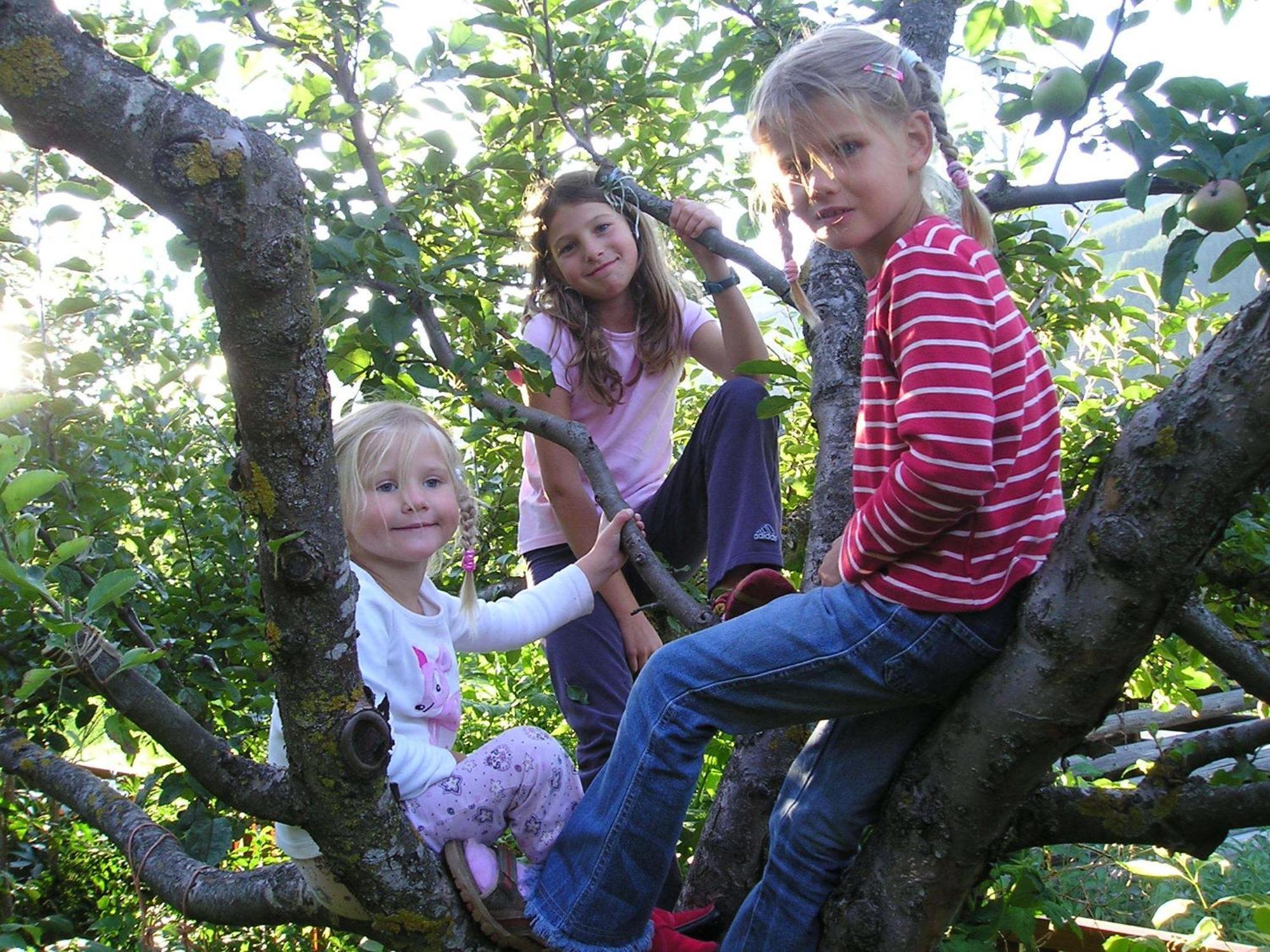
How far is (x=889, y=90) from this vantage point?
4.82ft

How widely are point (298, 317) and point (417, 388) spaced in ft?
3.57

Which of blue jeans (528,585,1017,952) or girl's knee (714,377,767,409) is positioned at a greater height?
girl's knee (714,377,767,409)

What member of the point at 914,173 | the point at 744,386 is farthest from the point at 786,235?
the point at 914,173

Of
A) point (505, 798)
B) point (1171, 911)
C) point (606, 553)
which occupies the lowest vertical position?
point (1171, 911)

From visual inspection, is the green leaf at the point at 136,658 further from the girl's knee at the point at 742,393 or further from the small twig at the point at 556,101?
the small twig at the point at 556,101

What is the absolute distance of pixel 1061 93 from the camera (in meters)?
1.46

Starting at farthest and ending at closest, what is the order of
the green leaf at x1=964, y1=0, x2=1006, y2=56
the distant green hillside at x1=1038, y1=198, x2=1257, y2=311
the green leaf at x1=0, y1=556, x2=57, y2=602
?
the distant green hillside at x1=1038, y1=198, x2=1257, y2=311, the green leaf at x1=964, y1=0, x2=1006, y2=56, the green leaf at x1=0, y1=556, x2=57, y2=602

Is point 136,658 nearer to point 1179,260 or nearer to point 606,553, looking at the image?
point 606,553

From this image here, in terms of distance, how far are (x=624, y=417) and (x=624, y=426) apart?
0.02 meters

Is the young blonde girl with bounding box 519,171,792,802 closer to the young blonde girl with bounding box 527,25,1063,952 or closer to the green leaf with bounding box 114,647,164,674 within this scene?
the young blonde girl with bounding box 527,25,1063,952

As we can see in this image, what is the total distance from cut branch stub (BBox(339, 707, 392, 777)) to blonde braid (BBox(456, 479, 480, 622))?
1.74 feet

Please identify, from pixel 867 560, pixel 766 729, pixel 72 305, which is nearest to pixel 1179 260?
pixel 867 560

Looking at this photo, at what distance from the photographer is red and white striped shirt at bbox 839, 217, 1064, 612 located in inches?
48.6

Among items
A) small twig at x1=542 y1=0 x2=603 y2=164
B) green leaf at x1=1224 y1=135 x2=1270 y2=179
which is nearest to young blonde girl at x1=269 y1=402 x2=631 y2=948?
small twig at x1=542 y1=0 x2=603 y2=164
